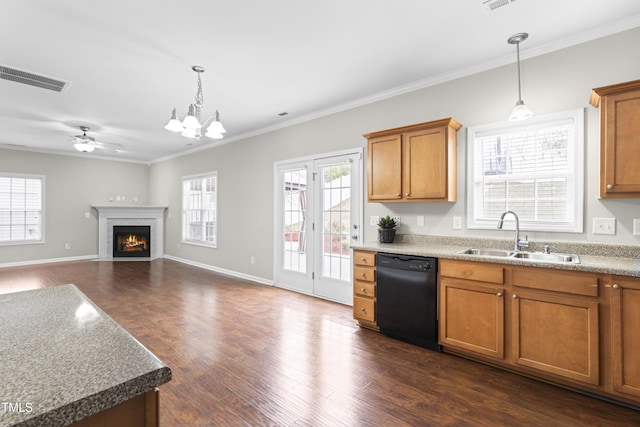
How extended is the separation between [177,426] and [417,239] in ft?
9.23

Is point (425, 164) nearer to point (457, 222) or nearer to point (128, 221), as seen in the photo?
point (457, 222)

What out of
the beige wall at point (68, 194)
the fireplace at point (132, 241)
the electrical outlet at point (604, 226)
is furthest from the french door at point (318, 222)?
the beige wall at point (68, 194)

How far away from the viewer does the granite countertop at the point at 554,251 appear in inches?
84.4

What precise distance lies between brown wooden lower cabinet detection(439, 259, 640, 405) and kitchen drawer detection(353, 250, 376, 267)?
73 centimetres

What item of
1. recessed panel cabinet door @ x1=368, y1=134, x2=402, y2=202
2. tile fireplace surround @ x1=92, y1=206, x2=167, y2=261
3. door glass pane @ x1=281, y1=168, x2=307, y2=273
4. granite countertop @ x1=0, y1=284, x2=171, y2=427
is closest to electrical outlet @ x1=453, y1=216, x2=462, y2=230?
recessed panel cabinet door @ x1=368, y1=134, x2=402, y2=202

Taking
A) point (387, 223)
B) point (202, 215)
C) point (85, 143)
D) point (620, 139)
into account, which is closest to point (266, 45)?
point (387, 223)

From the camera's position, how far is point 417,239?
11.9 feet

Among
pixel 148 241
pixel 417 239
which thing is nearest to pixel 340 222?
pixel 417 239

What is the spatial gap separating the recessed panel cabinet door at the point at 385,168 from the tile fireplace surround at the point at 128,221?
6.61 meters

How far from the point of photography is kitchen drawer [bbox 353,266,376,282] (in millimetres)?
3357

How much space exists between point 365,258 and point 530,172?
1800 millimetres

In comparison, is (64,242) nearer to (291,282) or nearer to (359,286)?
(291,282)

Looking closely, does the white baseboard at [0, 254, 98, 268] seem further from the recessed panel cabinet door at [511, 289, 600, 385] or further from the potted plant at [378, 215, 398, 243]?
the recessed panel cabinet door at [511, 289, 600, 385]

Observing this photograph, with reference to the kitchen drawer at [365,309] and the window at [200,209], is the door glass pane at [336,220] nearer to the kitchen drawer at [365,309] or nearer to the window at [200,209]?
the kitchen drawer at [365,309]
